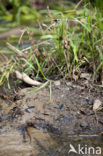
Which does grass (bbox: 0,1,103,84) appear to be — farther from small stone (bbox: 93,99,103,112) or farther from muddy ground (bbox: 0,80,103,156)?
small stone (bbox: 93,99,103,112)

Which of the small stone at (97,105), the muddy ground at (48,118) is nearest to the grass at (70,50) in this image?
the muddy ground at (48,118)

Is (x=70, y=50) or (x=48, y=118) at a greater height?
(x=70, y=50)

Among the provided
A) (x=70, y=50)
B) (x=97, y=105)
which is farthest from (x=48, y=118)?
(x=70, y=50)

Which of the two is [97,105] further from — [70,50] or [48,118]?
[70,50]

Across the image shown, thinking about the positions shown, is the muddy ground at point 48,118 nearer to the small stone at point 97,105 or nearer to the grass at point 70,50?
the small stone at point 97,105

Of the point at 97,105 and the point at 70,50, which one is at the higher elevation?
the point at 70,50

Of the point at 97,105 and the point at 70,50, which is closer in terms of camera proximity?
the point at 97,105

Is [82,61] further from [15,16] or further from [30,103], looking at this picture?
[15,16]

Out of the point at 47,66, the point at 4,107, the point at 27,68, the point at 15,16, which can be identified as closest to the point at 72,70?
the point at 47,66
